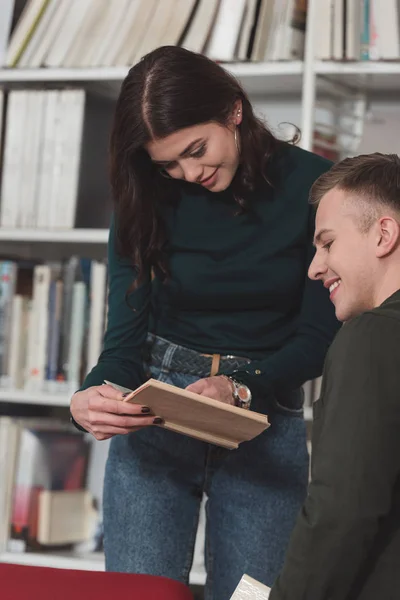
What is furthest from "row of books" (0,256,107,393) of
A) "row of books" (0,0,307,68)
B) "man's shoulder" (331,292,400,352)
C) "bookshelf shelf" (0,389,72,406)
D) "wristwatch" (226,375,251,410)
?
"man's shoulder" (331,292,400,352)

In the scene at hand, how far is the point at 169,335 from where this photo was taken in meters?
1.40

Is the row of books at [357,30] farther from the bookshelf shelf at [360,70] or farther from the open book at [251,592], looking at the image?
the open book at [251,592]

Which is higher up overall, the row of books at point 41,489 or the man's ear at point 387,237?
the man's ear at point 387,237

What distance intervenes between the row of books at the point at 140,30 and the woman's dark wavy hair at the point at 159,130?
0.72m

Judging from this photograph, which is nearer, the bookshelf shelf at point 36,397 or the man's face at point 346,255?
the man's face at point 346,255

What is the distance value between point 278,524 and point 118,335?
1.33ft

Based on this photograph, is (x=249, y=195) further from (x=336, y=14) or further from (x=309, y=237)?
(x=336, y=14)

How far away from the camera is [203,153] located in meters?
1.32

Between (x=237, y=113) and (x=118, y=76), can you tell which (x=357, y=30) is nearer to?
(x=118, y=76)

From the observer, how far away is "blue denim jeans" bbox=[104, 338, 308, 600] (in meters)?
1.32

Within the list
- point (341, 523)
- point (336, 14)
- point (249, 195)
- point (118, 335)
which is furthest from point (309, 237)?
point (336, 14)

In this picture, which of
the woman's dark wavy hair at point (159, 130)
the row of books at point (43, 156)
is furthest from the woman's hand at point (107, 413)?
the row of books at point (43, 156)

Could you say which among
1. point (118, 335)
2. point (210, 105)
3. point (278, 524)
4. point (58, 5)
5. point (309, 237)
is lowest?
point (278, 524)

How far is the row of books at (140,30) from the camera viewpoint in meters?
2.05
